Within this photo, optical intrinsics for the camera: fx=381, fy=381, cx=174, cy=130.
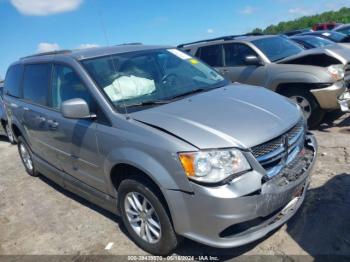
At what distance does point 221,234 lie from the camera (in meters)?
2.92

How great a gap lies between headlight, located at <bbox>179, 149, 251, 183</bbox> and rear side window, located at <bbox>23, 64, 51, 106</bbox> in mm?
2538

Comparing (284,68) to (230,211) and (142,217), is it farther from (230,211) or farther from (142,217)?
(230,211)

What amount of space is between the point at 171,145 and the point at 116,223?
172cm

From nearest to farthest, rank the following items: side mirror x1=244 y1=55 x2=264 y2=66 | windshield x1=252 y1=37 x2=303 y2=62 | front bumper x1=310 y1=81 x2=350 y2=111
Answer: front bumper x1=310 y1=81 x2=350 y2=111 < side mirror x1=244 y1=55 x2=264 y2=66 < windshield x1=252 y1=37 x2=303 y2=62

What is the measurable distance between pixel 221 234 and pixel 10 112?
446cm

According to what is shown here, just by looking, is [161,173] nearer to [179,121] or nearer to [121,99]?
[179,121]

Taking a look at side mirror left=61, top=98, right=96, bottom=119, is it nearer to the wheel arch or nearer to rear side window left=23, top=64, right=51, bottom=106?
the wheel arch

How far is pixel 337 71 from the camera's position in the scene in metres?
6.15

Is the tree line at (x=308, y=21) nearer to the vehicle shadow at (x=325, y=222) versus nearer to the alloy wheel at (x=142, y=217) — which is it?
the vehicle shadow at (x=325, y=222)

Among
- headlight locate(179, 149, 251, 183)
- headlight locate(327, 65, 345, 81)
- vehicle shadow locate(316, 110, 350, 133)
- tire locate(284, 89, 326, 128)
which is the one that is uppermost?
headlight locate(179, 149, 251, 183)

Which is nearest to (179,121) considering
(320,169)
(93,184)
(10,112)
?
(93,184)

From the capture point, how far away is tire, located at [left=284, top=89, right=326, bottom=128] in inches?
245

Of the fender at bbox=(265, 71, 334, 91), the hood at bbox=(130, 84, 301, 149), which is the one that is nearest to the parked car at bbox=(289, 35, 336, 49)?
the fender at bbox=(265, 71, 334, 91)

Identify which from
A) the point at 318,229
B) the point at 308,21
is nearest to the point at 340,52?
the point at 318,229
